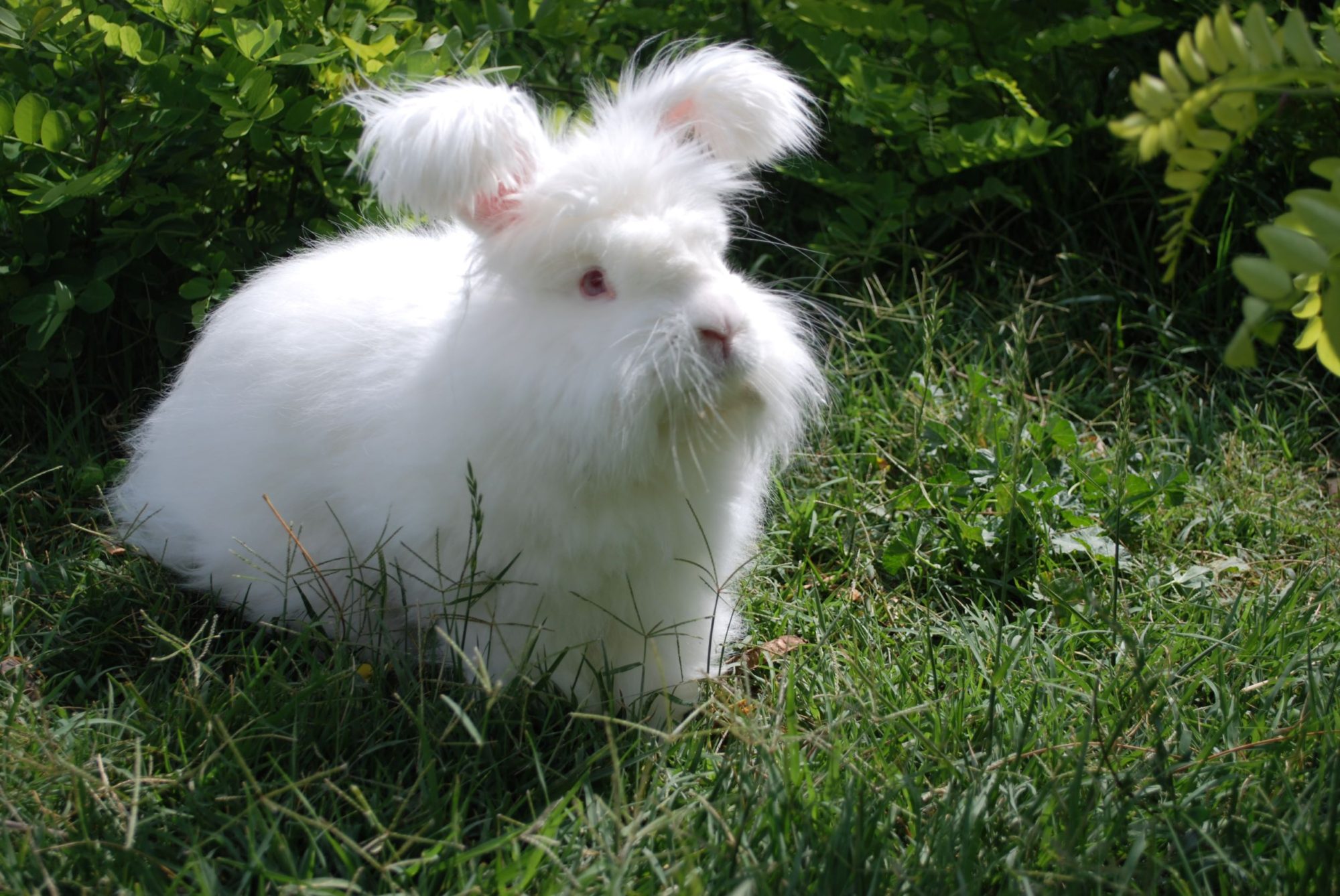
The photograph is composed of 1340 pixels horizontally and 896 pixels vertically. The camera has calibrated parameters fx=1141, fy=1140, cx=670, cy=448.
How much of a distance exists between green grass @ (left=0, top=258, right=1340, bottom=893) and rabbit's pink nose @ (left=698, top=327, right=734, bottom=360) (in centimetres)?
68

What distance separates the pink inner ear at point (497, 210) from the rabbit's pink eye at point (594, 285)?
22 cm

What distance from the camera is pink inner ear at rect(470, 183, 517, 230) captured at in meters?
2.29

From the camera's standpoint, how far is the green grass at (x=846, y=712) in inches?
74.4

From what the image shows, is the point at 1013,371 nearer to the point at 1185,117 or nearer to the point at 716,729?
the point at 716,729

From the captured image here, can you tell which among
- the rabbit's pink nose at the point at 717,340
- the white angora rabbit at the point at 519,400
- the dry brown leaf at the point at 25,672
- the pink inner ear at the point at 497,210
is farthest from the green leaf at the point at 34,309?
the rabbit's pink nose at the point at 717,340

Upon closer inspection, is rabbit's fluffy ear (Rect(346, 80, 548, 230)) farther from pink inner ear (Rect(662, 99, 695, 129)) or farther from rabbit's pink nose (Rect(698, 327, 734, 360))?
rabbit's pink nose (Rect(698, 327, 734, 360))

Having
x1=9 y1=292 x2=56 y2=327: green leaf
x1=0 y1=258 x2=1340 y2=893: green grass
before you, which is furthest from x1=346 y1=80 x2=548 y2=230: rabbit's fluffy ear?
x1=9 y1=292 x2=56 y2=327: green leaf

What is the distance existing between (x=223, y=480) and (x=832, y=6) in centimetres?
242

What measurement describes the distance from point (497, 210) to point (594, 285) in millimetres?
278

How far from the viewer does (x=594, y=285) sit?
87.0 inches

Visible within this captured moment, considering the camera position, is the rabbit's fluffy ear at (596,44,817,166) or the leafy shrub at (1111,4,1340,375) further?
the rabbit's fluffy ear at (596,44,817,166)

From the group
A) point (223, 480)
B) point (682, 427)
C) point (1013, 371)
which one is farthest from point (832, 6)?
point (223, 480)

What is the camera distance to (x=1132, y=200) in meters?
4.20

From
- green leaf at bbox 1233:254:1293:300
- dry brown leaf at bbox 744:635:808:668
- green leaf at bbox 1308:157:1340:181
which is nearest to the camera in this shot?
green leaf at bbox 1233:254:1293:300
